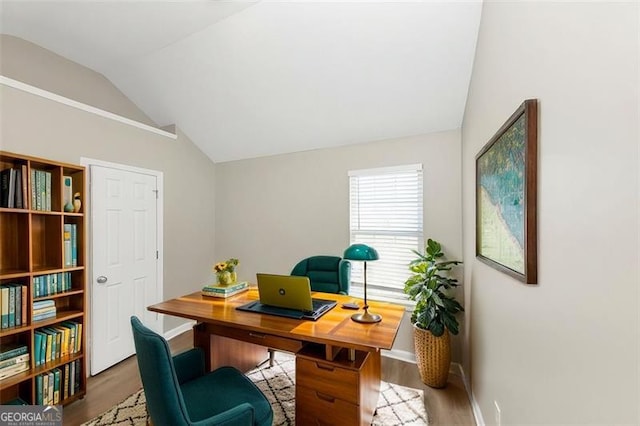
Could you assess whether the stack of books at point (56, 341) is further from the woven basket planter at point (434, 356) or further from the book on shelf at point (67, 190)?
the woven basket planter at point (434, 356)

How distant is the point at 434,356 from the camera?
2.32m

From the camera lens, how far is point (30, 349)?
199cm

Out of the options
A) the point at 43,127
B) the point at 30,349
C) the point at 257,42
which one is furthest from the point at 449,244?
the point at 43,127

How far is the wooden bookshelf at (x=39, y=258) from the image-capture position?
1.96m

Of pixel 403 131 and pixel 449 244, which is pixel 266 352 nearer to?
pixel 449 244

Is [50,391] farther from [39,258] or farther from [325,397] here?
[325,397]

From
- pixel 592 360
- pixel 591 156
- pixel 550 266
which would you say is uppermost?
pixel 591 156

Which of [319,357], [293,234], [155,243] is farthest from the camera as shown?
[293,234]

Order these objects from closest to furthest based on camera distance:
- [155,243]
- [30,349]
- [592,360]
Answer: [592,360] < [30,349] < [155,243]

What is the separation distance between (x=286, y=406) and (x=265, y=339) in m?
0.76

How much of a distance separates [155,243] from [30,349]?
4.71 feet

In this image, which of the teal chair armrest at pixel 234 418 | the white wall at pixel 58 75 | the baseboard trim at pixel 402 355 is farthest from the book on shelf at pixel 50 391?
the baseboard trim at pixel 402 355

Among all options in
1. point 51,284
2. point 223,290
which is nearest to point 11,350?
point 51,284

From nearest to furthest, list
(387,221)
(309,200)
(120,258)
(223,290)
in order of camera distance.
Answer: (223,290) → (120,258) → (387,221) → (309,200)
